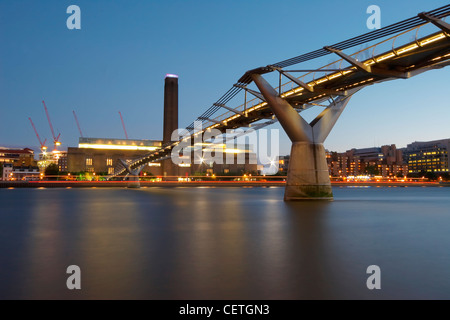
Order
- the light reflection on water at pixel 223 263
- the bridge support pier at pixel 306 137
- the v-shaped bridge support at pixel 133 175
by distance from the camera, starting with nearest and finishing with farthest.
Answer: the light reflection on water at pixel 223 263
the bridge support pier at pixel 306 137
the v-shaped bridge support at pixel 133 175

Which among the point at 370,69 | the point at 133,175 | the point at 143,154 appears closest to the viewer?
the point at 370,69

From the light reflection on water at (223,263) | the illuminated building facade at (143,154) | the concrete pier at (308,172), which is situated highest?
the illuminated building facade at (143,154)

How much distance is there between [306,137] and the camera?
2905cm

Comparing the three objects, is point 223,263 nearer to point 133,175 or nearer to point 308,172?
point 308,172

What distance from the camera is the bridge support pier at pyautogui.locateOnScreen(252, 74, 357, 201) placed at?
29.0m

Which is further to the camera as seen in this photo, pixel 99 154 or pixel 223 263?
pixel 99 154

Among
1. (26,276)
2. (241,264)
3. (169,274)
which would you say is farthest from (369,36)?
(26,276)

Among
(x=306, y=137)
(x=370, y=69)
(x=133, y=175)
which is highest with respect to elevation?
(x=370, y=69)

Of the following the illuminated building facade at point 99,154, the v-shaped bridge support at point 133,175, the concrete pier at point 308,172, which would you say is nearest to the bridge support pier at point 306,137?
the concrete pier at point 308,172

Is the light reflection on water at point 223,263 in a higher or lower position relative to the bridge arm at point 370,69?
lower

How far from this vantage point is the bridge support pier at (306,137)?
29031 mm

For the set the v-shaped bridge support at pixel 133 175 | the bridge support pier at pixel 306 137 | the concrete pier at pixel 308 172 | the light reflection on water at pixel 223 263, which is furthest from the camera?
the v-shaped bridge support at pixel 133 175

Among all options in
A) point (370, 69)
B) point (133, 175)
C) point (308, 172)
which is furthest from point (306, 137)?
point (133, 175)

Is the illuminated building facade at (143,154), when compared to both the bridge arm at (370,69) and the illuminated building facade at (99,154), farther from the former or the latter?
the bridge arm at (370,69)
